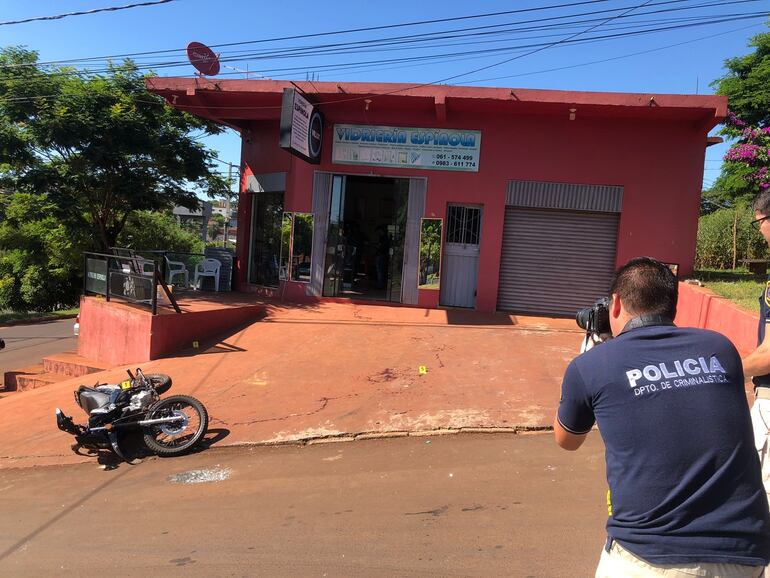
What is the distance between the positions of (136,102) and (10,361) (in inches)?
318

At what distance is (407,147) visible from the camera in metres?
11.0

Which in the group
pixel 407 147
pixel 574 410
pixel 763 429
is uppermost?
pixel 407 147

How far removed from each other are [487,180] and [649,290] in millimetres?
9413

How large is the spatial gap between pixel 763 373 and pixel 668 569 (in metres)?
1.44

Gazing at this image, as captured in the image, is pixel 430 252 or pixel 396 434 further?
pixel 430 252

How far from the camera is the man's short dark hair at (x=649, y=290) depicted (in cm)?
175

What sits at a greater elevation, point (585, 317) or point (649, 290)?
point (649, 290)

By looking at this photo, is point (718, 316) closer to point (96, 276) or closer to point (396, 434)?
point (396, 434)

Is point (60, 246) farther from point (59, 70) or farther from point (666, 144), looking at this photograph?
point (666, 144)

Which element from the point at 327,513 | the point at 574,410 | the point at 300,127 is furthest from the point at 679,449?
the point at 300,127

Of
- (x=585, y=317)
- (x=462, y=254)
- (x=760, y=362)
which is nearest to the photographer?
(x=585, y=317)

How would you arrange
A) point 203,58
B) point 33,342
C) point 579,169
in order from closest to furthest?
point 579,169, point 203,58, point 33,342

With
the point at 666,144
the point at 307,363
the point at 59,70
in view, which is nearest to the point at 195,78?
the point at 307,363

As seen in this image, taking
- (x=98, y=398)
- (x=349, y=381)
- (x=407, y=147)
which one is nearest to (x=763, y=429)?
(x=349, y=381)
